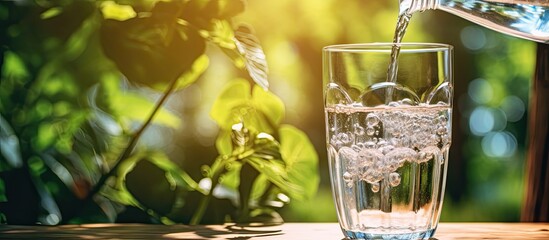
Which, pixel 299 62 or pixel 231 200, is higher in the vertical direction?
pixel 299 62

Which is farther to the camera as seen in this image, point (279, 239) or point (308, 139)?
point (308, 139)

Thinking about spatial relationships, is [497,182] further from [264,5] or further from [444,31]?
[264,5]

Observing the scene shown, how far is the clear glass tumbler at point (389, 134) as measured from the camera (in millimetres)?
982

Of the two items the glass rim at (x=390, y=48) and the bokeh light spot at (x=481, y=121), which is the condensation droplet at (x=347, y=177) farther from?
the bokeh light spot at (x=481, y=121)

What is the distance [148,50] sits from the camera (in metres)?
1.22

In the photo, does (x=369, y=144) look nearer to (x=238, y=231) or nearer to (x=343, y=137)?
(x=343, y=137)

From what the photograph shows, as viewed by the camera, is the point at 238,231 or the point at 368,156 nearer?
the point at 368,156

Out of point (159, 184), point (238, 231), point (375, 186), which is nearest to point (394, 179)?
point (375, 186)

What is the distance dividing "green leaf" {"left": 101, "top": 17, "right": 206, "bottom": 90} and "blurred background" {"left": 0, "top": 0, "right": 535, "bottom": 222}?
0.9 inches

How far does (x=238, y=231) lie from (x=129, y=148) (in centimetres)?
19

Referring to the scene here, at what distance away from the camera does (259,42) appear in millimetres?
1214

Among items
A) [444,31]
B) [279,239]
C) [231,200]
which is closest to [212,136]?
[231,200]

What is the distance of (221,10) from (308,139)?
200 mm

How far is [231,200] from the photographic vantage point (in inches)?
48.7
